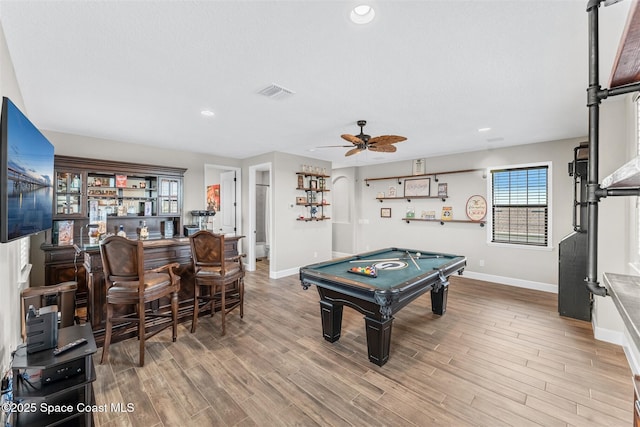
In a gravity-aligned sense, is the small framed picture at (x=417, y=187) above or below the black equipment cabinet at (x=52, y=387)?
above

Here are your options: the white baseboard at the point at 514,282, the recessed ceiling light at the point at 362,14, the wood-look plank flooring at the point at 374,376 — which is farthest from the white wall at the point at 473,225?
the recessed ceiling light at the point at 362,14

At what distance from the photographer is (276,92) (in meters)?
2.72

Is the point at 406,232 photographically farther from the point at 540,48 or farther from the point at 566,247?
the point at 540,48

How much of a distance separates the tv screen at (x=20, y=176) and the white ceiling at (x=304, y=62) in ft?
2.23

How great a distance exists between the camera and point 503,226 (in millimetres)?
5234

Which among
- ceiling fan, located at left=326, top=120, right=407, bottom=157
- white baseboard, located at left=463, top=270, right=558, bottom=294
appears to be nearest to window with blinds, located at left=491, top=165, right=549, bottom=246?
white baseboard, located at left=463, top=270, right=558, bottom=294

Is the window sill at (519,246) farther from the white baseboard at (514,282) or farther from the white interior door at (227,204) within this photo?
the white interior door at (227,204)

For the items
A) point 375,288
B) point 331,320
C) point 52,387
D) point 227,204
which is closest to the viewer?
point 52,387

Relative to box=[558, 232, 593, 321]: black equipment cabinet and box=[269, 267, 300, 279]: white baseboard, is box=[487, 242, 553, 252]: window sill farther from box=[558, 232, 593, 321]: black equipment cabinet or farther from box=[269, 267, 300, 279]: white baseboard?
box=[269, 267, 300, 279]: white baseboard

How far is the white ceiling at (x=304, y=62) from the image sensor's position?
5.43 ft

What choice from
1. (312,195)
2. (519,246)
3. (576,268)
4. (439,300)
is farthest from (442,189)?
(439,300)

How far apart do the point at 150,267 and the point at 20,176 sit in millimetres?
1848

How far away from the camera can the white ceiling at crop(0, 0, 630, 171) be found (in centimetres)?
165

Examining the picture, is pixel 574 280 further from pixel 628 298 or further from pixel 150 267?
pixel 150 267
